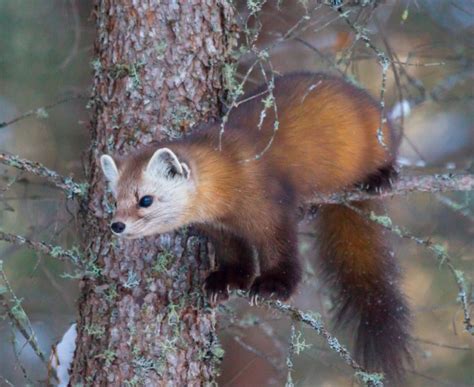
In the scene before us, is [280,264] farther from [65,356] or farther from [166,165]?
[65,356]

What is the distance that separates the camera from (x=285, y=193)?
4.94m

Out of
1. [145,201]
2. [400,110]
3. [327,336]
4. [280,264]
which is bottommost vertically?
[327,336]

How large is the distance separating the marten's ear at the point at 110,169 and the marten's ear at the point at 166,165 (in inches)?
6.1

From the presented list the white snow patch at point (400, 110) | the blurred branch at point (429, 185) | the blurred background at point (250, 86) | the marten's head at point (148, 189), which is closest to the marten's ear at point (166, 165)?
the marten's head at point (148, 189)

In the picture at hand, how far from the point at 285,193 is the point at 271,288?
18.5 inches

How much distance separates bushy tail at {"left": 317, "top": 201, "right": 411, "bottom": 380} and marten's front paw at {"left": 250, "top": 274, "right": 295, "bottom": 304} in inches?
26.0

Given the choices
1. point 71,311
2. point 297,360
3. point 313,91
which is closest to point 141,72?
point 313,91

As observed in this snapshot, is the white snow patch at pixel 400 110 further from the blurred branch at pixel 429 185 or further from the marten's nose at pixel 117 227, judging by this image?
the marten's nose at pixel 117 227

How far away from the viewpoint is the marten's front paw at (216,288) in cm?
476

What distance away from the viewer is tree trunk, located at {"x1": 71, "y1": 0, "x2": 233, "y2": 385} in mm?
4750

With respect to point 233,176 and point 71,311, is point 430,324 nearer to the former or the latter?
point 71,311

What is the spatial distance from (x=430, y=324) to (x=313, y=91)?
4.76 m

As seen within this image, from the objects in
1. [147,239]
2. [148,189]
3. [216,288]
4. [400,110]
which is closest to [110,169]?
[148,189]

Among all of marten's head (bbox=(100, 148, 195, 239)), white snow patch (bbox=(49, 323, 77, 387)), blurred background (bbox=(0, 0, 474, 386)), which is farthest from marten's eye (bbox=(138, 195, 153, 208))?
blurred background (bbox=(0, 0, 474, 386))
